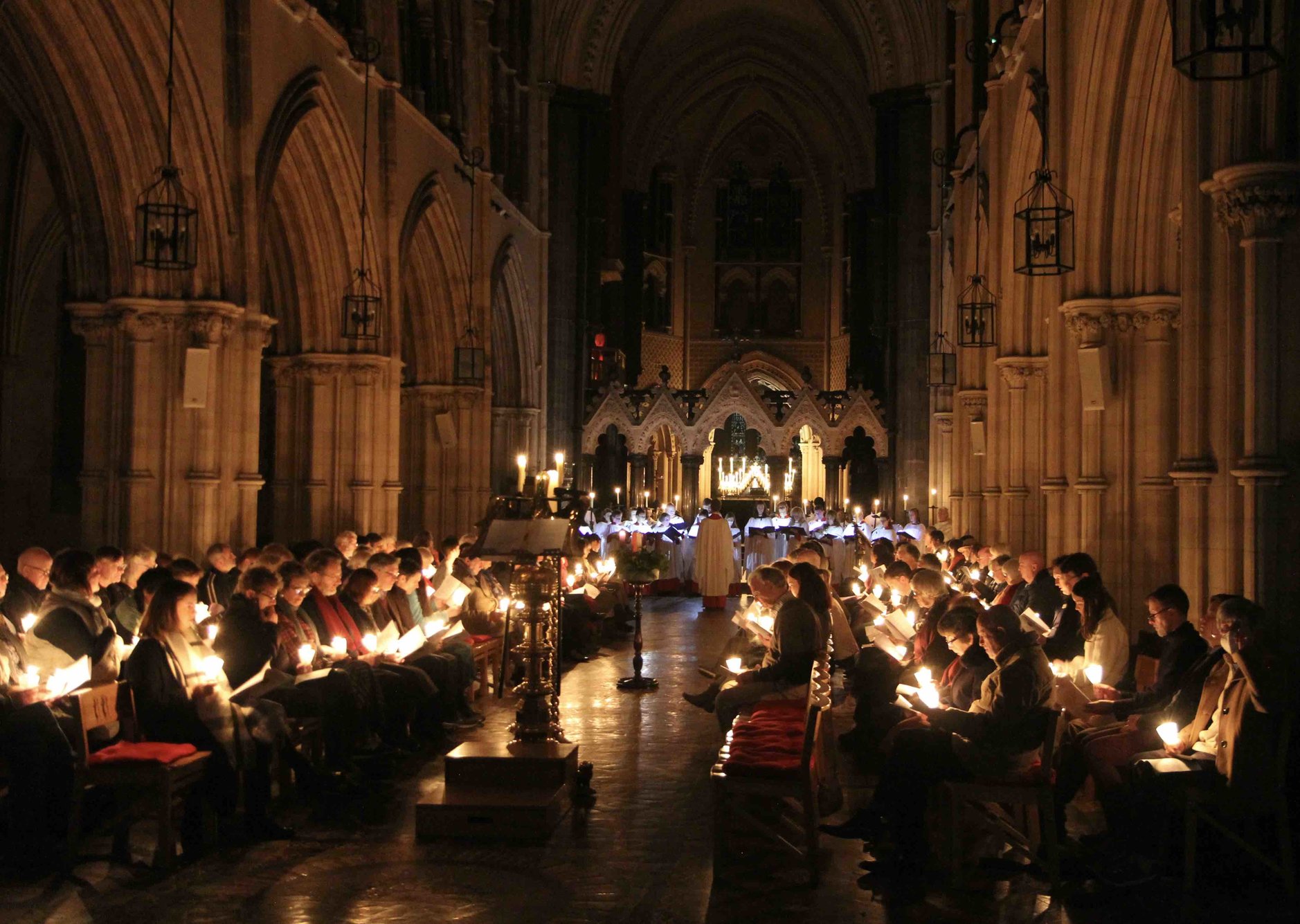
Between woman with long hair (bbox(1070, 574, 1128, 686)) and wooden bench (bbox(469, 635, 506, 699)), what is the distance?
192 inches

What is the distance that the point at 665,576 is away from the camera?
80.3 ft

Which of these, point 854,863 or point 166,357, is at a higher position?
point 166,357

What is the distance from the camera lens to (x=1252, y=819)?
5652mm

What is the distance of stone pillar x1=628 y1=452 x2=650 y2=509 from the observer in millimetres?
30569

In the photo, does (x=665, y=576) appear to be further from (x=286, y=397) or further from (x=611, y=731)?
(x=611, y=731)

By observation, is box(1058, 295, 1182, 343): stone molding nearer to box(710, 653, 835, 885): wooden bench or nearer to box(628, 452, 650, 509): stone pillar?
box(710, 653, 835, 885): wooden bench

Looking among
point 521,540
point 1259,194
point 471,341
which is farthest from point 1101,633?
point 471,341

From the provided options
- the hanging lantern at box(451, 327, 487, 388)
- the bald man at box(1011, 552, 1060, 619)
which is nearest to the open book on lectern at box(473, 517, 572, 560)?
the bald man at box(1011, 552, 1060, 619)

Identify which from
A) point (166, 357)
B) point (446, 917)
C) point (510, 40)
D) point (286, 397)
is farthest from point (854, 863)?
point (510, 40)

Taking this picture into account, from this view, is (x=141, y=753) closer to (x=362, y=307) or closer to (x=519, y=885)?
(x=519, y=885)

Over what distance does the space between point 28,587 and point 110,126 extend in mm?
5656

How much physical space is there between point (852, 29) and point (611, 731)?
2628cm

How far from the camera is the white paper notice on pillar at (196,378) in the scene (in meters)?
Answer: 12.6

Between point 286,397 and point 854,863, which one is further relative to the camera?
point 286,397
